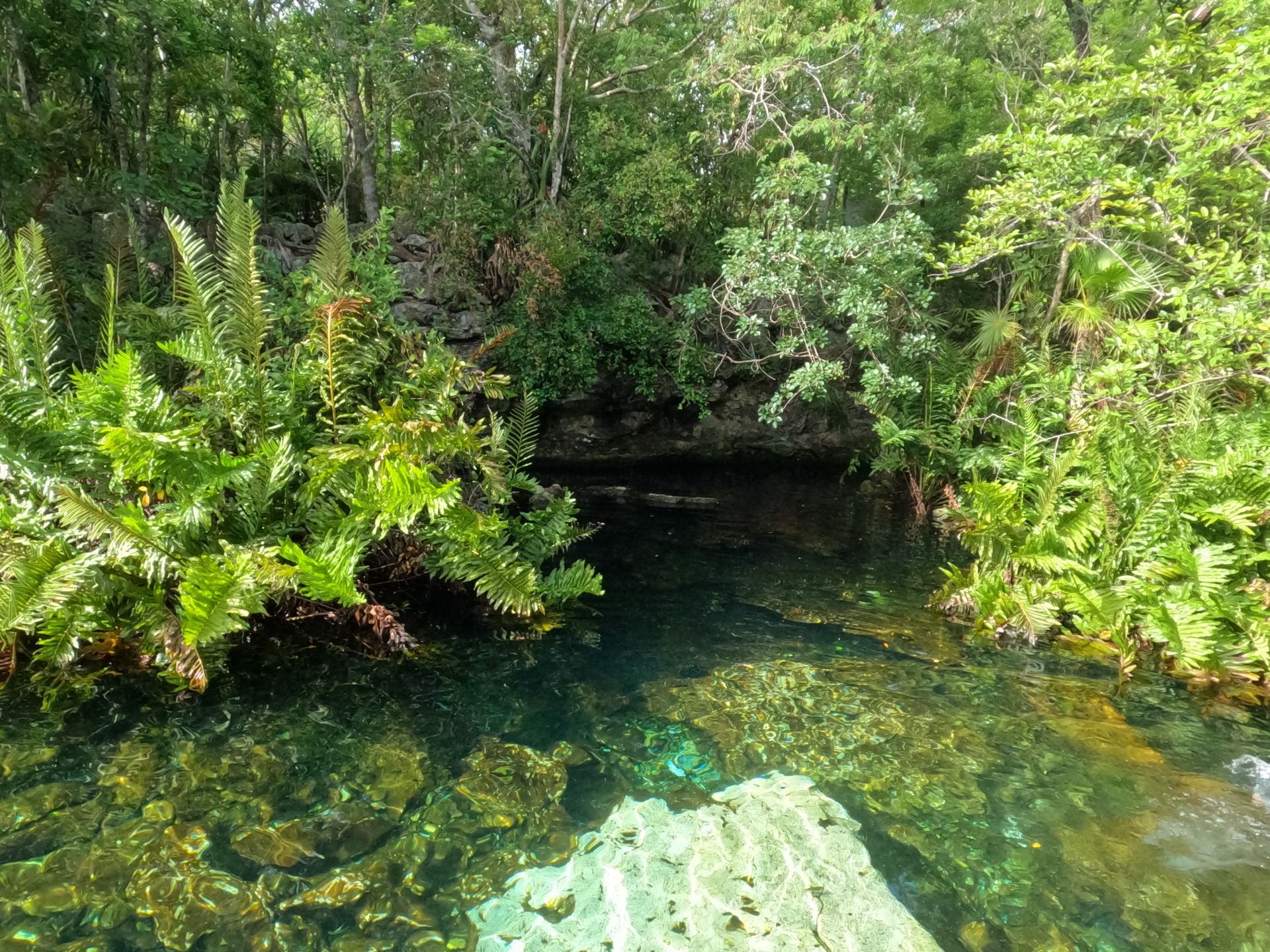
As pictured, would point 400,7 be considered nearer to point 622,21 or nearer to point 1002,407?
point 622,21

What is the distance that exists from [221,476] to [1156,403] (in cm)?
730

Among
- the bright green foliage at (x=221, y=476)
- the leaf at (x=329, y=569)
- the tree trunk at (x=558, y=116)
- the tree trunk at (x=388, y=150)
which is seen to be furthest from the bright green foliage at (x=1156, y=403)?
the tree trunk at (x=388, y=150)

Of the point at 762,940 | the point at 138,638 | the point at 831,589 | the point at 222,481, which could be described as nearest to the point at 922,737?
the point at 762,940

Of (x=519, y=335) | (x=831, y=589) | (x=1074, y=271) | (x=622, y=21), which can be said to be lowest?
(x=831, y=589)

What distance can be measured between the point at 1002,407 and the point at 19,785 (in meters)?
10.3

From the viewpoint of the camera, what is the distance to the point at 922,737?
3660mm

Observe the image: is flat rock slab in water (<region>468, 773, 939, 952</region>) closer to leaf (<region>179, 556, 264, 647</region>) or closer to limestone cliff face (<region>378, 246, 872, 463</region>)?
leaf (<region>179, 556, 264, 647</region>)

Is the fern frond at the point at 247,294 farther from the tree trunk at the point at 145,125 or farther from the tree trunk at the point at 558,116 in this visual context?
the tree trunk at the point at 558,116

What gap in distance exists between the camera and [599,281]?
10.4 metres

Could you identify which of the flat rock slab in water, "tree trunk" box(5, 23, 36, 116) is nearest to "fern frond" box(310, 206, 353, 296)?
the flat rock slab in water

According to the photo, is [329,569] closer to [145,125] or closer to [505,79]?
[145,125]

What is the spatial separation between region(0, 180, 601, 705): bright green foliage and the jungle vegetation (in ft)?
0.08

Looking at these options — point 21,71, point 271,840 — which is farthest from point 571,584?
point 21,71

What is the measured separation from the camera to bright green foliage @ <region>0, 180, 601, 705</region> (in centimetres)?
345
